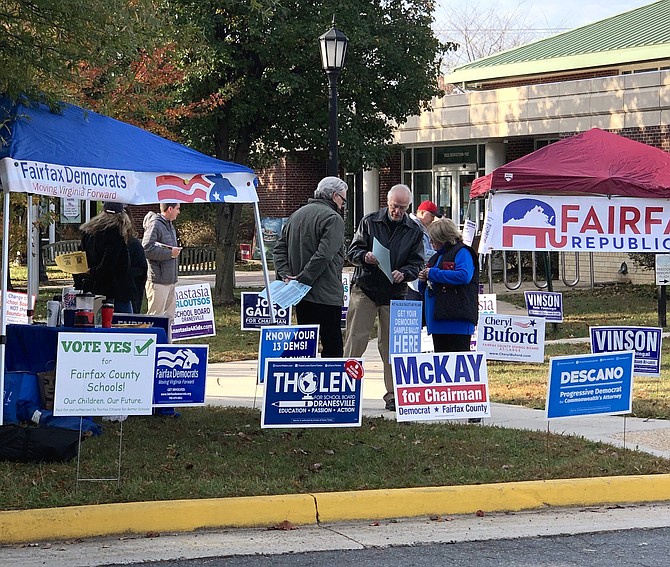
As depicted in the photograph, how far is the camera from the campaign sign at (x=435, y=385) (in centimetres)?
835

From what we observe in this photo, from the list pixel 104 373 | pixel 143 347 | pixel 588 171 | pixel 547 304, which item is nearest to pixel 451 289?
pixel 143 347

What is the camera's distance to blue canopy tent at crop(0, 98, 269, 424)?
8.14 meters

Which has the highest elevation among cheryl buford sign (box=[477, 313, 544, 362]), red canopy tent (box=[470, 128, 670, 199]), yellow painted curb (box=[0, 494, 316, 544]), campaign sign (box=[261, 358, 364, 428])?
red canopy tent (box=[470, 128, 670, 199])

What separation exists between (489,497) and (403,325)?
9.25 feet

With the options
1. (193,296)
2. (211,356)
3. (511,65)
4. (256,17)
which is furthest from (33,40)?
(511,65)

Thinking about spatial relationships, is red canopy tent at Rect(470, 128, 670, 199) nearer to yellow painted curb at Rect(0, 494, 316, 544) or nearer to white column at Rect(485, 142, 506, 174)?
yellow painted curb at Rect(0, 494, 316, 544)

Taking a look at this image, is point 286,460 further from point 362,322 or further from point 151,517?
point 362,322

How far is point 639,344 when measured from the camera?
10422 mm

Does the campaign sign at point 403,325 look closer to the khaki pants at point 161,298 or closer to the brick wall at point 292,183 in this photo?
the khaki pants at point 161,298

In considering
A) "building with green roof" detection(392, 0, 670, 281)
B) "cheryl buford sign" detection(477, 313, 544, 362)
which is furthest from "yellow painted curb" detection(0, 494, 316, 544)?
"building with green roof" detection(392, 0, 670, 281)

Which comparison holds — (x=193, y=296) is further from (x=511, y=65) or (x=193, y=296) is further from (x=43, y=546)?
(x=511, y=65)

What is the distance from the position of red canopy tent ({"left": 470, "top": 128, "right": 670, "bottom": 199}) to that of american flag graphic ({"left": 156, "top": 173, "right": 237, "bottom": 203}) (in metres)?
5.17

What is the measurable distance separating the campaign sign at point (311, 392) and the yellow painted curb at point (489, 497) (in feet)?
3.38

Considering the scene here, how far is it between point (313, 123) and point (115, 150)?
1210cm
